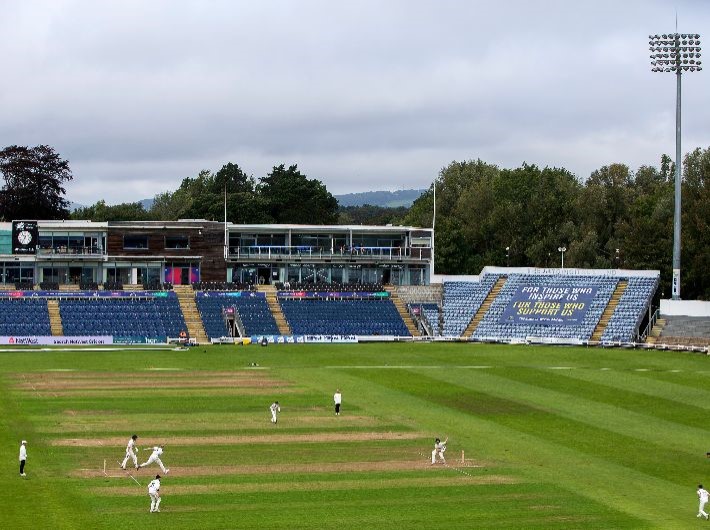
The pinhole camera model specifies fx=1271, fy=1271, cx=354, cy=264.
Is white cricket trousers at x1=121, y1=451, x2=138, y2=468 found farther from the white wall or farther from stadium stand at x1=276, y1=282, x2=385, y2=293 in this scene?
stadium stand at x1=276, y1=282, x2=385, y2=293

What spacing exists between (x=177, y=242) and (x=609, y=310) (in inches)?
1411

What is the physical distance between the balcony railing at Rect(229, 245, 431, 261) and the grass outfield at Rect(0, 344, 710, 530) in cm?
2851

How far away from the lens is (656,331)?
9256cm

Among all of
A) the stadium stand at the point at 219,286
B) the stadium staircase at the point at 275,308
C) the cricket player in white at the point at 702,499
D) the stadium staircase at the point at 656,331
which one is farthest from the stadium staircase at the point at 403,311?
the cricket player in white at the point at 702,499

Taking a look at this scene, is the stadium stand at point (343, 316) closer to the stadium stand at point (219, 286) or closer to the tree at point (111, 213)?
the stadium stand at point (219, 286)

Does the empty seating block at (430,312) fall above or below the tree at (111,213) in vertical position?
below

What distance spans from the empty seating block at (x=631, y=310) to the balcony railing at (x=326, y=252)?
65.5 feet

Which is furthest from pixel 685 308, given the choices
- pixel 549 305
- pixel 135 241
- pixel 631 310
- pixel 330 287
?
pixel 135 241

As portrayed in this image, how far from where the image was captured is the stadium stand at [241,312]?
316ft

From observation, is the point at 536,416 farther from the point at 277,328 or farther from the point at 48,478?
the point at 277,328

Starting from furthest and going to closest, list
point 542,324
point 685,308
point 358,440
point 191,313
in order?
point 191,313 < point 542,324 < point 685,308 < point 358,440

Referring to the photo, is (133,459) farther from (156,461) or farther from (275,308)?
(275,308)

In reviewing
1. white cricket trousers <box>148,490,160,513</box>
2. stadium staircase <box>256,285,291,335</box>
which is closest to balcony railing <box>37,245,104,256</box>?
stadium staircase <box>256,285,291,335</box>

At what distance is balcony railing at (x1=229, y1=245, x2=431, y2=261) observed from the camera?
108000mm
